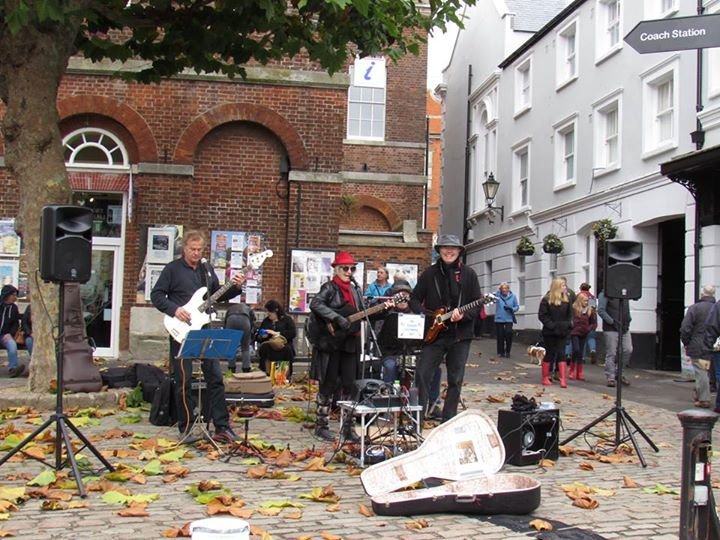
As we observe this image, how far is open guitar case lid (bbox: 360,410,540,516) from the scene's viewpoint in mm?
6051

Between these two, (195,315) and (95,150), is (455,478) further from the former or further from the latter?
(95,150)

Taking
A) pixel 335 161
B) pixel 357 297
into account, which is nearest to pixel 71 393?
pixel 357 297

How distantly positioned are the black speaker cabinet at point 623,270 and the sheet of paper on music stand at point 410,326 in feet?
6.26

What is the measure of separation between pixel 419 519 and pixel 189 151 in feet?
39.3

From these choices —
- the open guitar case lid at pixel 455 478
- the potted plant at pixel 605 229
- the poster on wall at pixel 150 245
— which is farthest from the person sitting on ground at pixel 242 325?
the potted plant at pixel 605 229

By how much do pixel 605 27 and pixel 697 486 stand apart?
1983 centimetres

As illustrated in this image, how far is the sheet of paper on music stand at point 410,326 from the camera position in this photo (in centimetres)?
900

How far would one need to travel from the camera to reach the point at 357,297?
923 centimetres

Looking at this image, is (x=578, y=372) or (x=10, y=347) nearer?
(x=10, y=347)

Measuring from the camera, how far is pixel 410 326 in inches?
356

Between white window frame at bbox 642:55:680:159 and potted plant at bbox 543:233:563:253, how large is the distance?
4638 millimetres

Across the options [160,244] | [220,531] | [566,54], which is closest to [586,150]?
[566,54]

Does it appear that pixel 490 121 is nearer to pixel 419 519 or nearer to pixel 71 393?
pixel 71 393

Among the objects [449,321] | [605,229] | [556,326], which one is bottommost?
[556,326]
